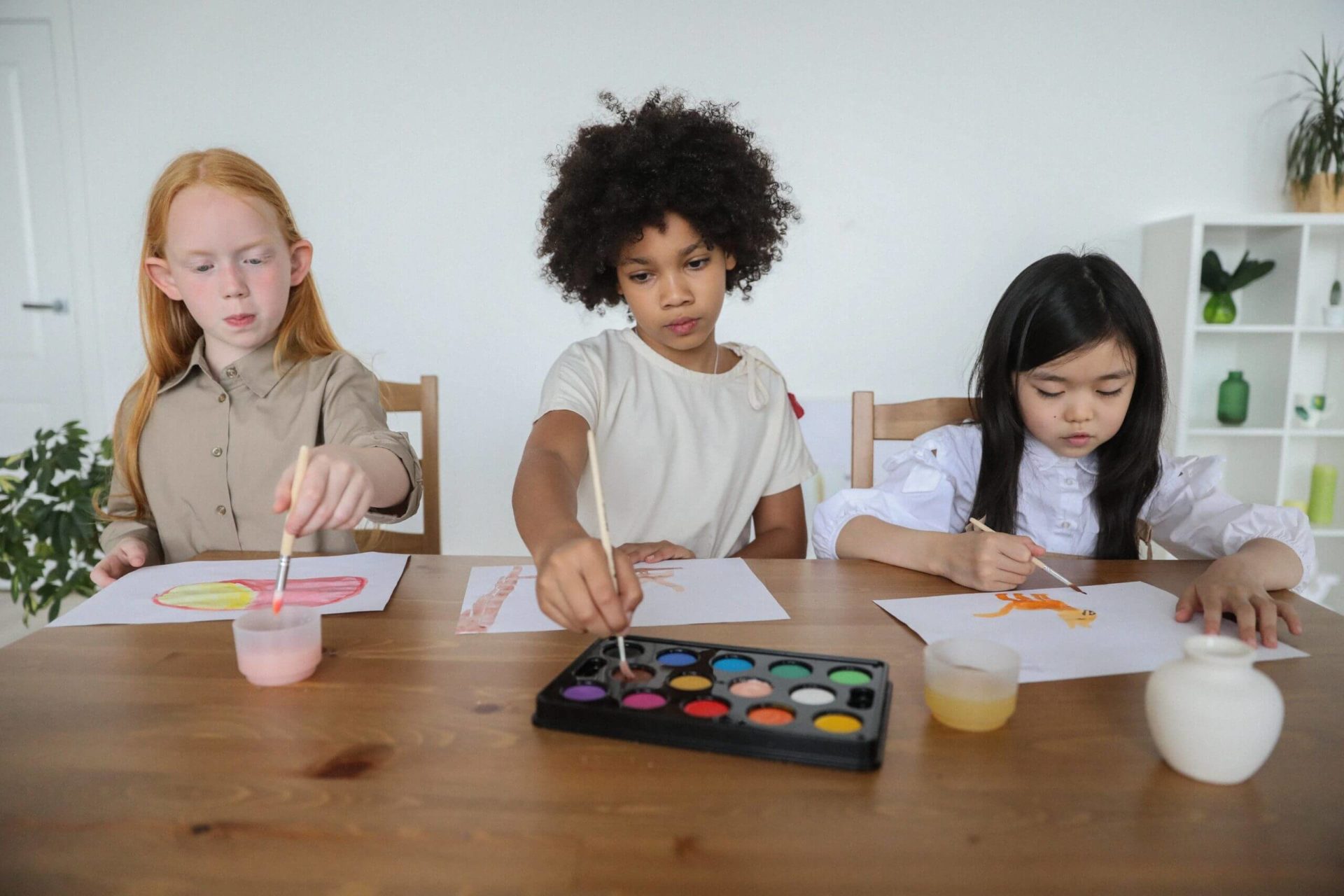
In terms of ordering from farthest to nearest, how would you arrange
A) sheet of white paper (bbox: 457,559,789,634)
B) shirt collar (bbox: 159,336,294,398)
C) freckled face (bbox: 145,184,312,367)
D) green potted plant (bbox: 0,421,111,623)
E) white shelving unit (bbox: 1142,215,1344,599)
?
white shelving unit (bbox: 1142,215,1344,599) < green potted plant (bbox: 0,421,111,623) < shirt collar (bbox: 159,336,294,398) < freckled face (bbox: 145,184,312,367) < sheet of white paper (bbox: 457,559,789,634)

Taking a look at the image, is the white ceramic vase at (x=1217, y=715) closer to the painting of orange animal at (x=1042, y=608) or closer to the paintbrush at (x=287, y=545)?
the painting of orange animal at (x=1042, y=608)

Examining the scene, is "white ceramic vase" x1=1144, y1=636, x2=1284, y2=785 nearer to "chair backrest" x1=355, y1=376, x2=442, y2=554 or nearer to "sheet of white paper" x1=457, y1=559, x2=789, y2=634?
"sheet of white paper" x1=457, y1=559, x2=789, y2=634

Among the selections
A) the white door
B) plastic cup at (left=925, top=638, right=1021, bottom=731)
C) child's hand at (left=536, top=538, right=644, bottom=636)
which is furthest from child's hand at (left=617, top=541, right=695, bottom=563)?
the white door

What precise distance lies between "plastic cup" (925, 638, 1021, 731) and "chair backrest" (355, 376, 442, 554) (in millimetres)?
1088

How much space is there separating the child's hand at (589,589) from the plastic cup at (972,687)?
0.23 m

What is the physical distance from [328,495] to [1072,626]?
712 mm

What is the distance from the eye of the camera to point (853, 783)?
53cm

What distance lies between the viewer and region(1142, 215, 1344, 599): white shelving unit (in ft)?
8.48

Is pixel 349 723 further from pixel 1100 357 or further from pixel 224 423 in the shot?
pixel 1100 357

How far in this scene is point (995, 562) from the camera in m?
0.93

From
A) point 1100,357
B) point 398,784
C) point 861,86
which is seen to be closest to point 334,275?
point 861,86

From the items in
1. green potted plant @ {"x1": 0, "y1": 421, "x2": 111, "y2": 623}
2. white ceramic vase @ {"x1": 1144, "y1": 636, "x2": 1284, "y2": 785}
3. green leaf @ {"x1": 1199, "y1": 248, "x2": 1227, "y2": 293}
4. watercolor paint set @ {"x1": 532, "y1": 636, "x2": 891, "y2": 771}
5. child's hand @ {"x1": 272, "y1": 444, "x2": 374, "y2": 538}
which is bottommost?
green potted plant @ {"x1": 0, "y1": 421, "x2": 111, "y2": 623}

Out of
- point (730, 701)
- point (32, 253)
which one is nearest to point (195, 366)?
point (730, 701)

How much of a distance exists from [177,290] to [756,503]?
0.94 meters
